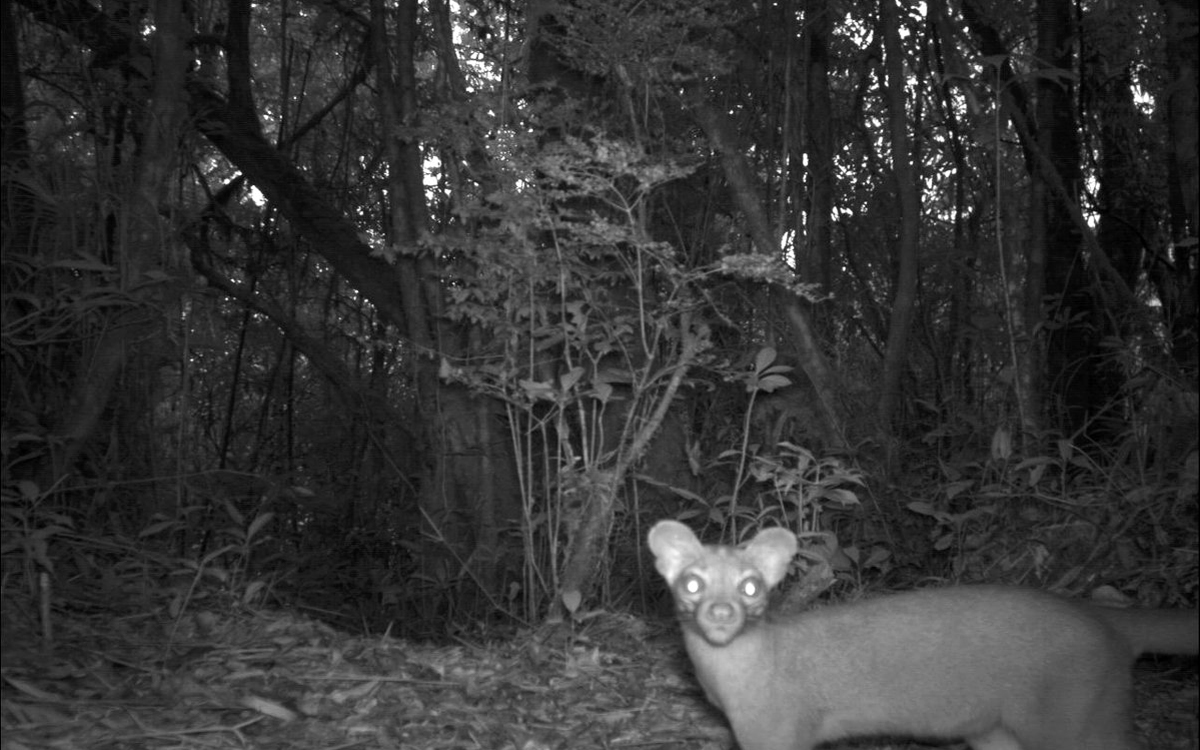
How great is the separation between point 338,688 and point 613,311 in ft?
8.88

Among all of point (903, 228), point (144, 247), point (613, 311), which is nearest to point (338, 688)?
point (613, 311)

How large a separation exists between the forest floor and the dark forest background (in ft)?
1.14

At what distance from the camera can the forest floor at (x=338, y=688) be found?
5.73m

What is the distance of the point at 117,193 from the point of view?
8258 mm

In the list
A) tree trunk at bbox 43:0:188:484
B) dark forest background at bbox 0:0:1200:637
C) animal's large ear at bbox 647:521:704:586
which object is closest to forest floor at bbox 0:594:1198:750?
dark forest background at bbox 0:0:1200:637

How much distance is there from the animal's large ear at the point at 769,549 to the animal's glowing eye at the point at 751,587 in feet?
0.34

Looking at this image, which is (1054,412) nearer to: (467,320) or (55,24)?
(467,320)

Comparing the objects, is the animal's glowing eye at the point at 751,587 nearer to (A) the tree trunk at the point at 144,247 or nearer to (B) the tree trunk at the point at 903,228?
(B) the tree trunk at the point at 903,228

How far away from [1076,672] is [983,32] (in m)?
7.01

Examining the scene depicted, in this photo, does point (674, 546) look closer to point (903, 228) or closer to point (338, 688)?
point (338, 688)

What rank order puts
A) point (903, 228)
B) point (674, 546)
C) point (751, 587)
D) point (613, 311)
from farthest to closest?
point (903, 228)
point (613, 311)
point (674, 546)
point (751, 587)

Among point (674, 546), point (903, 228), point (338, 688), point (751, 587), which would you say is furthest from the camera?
point (903, 228)

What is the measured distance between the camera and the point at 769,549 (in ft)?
17.6

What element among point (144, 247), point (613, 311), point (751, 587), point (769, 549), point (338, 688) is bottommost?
point (338, 688)
